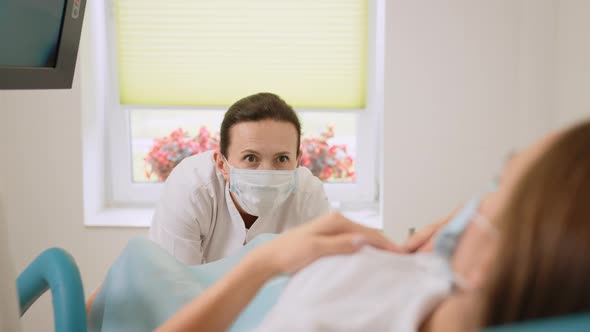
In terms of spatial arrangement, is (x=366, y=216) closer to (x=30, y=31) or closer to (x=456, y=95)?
(x=456, y=95)

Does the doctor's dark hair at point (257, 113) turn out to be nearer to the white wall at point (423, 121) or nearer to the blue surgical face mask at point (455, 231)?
the white wall at point (423, 121)

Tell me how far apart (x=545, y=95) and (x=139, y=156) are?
2398 mm

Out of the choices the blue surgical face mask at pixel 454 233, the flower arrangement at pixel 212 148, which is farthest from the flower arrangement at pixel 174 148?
the blue surgical face mask at pixel 454 233

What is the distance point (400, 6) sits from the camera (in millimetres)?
3182

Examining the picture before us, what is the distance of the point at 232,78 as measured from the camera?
3.57m

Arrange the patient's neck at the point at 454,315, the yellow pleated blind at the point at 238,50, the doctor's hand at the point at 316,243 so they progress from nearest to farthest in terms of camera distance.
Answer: the patient's neck at the point at 454,315 → the doctor's hand at the point at 316,243 → the yellow pleated blind at the point at 238,50

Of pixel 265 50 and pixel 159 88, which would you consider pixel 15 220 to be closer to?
pixel 159 88

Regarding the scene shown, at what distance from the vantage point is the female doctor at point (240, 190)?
215 cm

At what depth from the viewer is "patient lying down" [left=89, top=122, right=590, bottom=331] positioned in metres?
0.58

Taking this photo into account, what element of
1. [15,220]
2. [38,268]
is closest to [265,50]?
[15,220]

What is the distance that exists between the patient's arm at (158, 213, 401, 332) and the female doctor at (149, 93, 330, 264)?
3.92 feet

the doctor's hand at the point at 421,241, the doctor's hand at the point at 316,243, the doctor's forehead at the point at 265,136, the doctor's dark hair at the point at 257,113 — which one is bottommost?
the doctor's hand at the point at 421,241

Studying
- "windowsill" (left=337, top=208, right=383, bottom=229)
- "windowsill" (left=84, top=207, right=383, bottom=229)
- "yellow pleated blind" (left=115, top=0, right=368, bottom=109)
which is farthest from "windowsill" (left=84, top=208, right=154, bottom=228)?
"windowsill" (left=337, top=208, right=383, bottom=229)

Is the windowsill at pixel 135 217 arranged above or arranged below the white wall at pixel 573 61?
below
